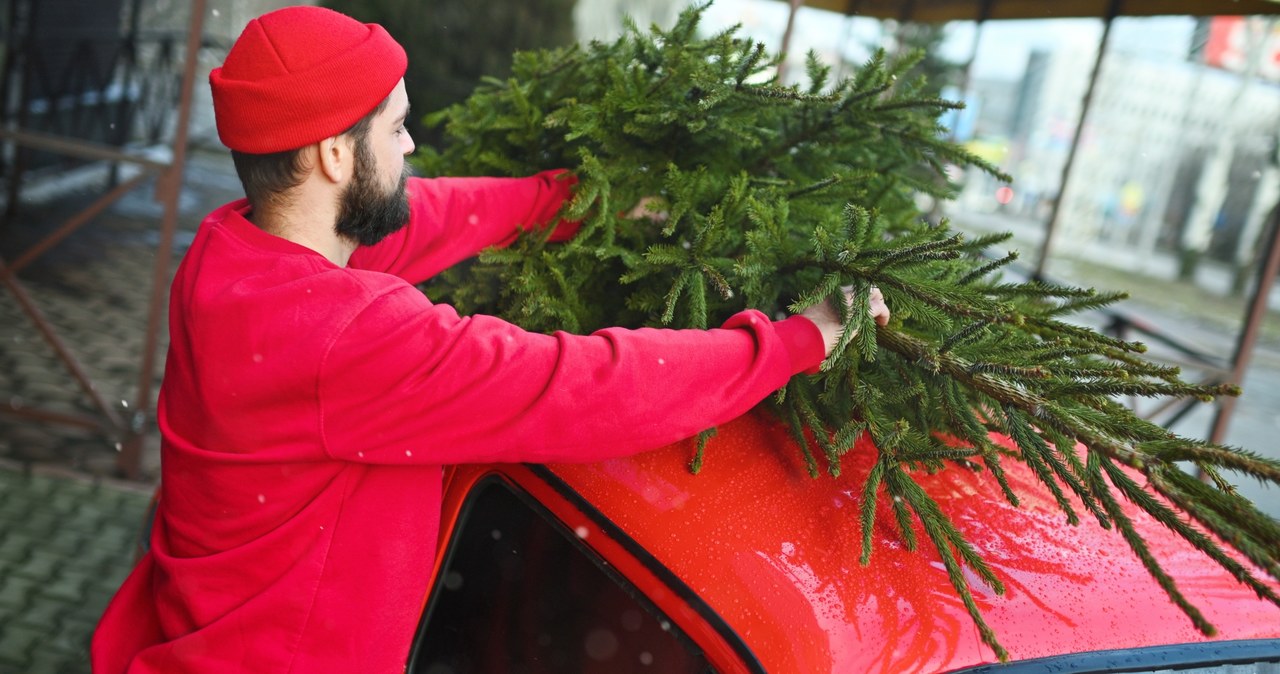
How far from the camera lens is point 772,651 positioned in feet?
4.96

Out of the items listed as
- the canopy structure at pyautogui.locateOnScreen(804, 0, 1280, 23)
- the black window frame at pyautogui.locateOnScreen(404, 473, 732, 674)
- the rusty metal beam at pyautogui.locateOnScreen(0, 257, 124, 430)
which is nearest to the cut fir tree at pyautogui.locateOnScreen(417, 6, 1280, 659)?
the black window frame at pyautogui.locateOnScreen(404, 473, 732, 674)

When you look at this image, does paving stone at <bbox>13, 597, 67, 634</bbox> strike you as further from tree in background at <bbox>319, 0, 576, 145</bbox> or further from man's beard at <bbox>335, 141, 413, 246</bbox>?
tree in background at <bbox>319, 0, 576, 145</bbox>

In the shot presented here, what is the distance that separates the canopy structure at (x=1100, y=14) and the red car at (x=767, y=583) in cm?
312

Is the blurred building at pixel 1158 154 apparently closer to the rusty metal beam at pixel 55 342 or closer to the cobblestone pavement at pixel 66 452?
the cobblestone pavement at pixel 66 452

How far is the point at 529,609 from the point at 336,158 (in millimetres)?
869

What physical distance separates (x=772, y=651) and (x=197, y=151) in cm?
1503

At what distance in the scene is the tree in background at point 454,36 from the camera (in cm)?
846

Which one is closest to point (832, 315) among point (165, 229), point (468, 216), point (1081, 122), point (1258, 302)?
point (468, 216)

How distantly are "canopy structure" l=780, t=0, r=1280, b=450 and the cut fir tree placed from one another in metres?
2.10

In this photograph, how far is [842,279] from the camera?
1939 mm

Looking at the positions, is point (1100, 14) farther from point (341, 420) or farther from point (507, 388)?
point (341, 420)

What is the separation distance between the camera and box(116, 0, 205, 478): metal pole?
14.8 feet

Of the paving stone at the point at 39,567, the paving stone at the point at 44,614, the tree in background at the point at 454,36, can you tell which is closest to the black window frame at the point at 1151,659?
the paving stone at the point at 44,614

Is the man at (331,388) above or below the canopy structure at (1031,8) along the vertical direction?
below
